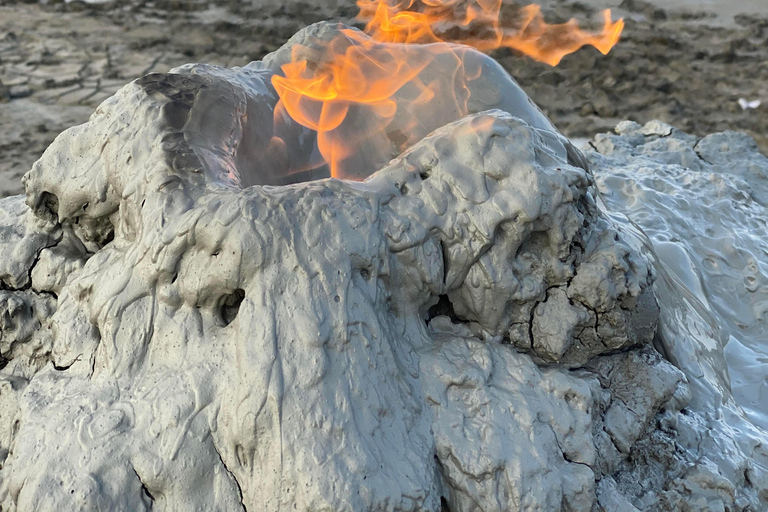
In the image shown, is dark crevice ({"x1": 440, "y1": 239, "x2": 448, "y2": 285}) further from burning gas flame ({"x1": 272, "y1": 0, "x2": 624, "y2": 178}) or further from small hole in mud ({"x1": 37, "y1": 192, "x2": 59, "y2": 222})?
small hole in mud ({"x1": 37, "y1": 192, "x2": 59, "y2": 222})

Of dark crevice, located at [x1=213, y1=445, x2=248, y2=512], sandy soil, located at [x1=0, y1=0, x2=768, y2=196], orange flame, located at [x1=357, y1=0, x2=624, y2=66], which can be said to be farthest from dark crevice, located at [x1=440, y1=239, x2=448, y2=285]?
orange flame, located at [x1=357, y1=0, x2=624, y2=66]

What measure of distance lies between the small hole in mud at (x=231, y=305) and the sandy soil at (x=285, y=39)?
11.1ft

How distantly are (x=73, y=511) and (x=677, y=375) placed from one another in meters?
1.37

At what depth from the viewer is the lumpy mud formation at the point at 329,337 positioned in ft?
4.22

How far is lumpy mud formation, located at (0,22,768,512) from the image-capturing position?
50.6 inches

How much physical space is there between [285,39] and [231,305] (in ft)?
15.6

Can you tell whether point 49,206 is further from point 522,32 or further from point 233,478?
point 522,32

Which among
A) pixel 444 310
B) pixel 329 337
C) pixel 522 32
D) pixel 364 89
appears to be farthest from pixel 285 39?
pixel 329 337

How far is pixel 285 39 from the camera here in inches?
226

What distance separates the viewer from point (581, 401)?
1.46m

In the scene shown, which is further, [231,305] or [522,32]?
[522,32]

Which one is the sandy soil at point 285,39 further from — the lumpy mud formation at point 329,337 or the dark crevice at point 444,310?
the dark crevice at point 444,310

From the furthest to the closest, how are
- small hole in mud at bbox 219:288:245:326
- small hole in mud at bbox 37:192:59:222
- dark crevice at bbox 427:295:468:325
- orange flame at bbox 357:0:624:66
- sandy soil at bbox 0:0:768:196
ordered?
orange flame at bbox 357:0:624:66
sandy soil at bbox 0:0:768:196
small hole in mud at bbox 37:192:59:222
dark crevice at bbox 427:295:468:325
small hole in mud at bbox 219:288:245:326

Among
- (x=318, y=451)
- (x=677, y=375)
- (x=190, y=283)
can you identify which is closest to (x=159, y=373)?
(x=190, y=283)
